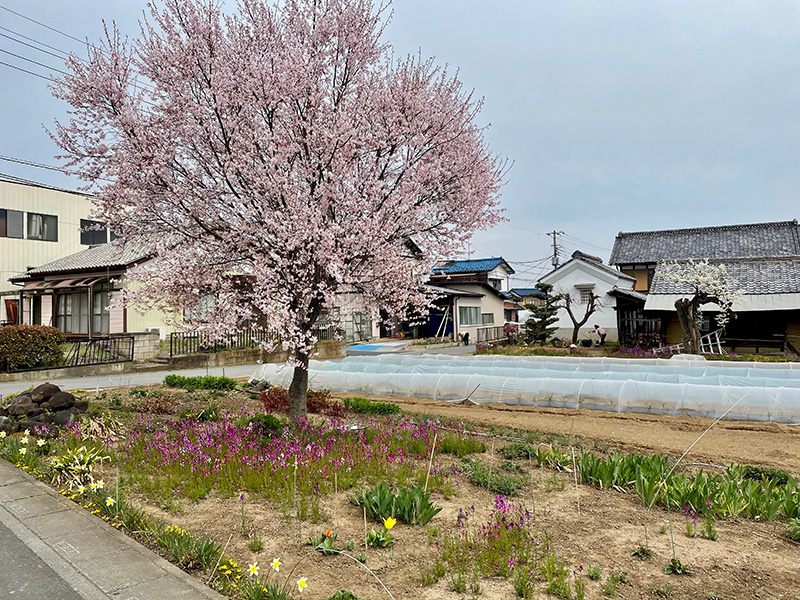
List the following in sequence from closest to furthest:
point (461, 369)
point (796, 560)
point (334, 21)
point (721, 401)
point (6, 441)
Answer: point (796, 560), point (334, 21), point (6, 441), point (721, 401), point (461, 369)

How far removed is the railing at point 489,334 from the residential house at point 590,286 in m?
5.20

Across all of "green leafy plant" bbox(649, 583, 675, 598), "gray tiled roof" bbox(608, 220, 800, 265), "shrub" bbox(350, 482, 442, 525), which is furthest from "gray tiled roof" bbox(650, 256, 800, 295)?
"green leafy plant" bbox(649, 583, 675, 598)

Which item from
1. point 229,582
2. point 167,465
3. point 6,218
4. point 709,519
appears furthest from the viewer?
point 6,218

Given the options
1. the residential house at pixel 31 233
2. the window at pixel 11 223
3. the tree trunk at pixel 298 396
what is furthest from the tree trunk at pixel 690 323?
the window at pixel 11 223

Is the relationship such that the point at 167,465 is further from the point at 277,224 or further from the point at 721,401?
the point at 721,401

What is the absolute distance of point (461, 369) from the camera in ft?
47.8

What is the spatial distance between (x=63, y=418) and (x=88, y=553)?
5.12 meters

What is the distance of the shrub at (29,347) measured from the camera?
52.0 ft

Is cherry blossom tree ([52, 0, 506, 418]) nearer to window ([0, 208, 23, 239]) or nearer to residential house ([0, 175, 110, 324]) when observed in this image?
residential house ([0, 175, 110, 324])

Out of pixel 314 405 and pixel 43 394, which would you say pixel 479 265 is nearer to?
pixel 314 405

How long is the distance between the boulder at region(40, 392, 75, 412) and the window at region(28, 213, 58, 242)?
86.8 feet

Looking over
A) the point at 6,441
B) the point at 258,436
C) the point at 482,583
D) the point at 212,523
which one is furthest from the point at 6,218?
the point at 482,583

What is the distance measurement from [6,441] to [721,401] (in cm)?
1185

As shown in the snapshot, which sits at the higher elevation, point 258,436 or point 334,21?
point 334,21
